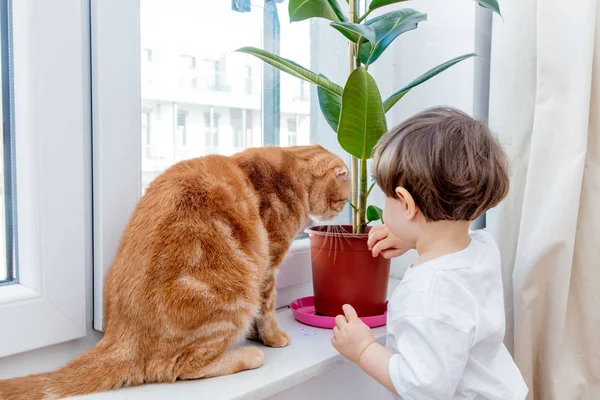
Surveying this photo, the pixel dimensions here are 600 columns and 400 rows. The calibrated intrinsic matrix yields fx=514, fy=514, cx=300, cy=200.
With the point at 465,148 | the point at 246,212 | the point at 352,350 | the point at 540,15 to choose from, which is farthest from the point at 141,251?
the point at 540,15

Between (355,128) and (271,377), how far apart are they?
0.46 meters

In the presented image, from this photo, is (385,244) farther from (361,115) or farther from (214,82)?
(214,82)

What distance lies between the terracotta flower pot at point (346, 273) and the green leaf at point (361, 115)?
18cm

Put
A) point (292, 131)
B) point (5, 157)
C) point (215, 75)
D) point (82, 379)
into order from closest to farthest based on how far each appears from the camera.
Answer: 1. point (82, 379)
2. point (5, 157)
3. point (215, 75)
4. point (292, 131)

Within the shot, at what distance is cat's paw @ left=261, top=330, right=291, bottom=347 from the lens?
0.96 metres

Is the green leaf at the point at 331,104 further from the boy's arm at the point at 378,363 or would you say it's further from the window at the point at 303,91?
the boy's arm at the point at 378,363

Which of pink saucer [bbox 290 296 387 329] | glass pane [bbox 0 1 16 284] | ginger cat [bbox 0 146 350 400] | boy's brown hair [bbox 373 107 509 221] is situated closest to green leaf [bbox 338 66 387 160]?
boy's brown hair [bbox 373 107 509 221]

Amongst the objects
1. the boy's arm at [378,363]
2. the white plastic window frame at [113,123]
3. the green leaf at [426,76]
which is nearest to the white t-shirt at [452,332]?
the boy's arm at [378,363]

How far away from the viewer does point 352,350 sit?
0.86 meters

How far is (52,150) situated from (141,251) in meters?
0.22

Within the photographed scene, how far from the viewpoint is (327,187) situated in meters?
1.05

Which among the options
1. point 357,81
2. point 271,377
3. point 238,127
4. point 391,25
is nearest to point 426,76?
point 391,25

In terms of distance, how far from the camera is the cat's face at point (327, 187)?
1.04 m

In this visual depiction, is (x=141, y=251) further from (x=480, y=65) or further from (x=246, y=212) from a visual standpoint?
(x=480, y=65)
